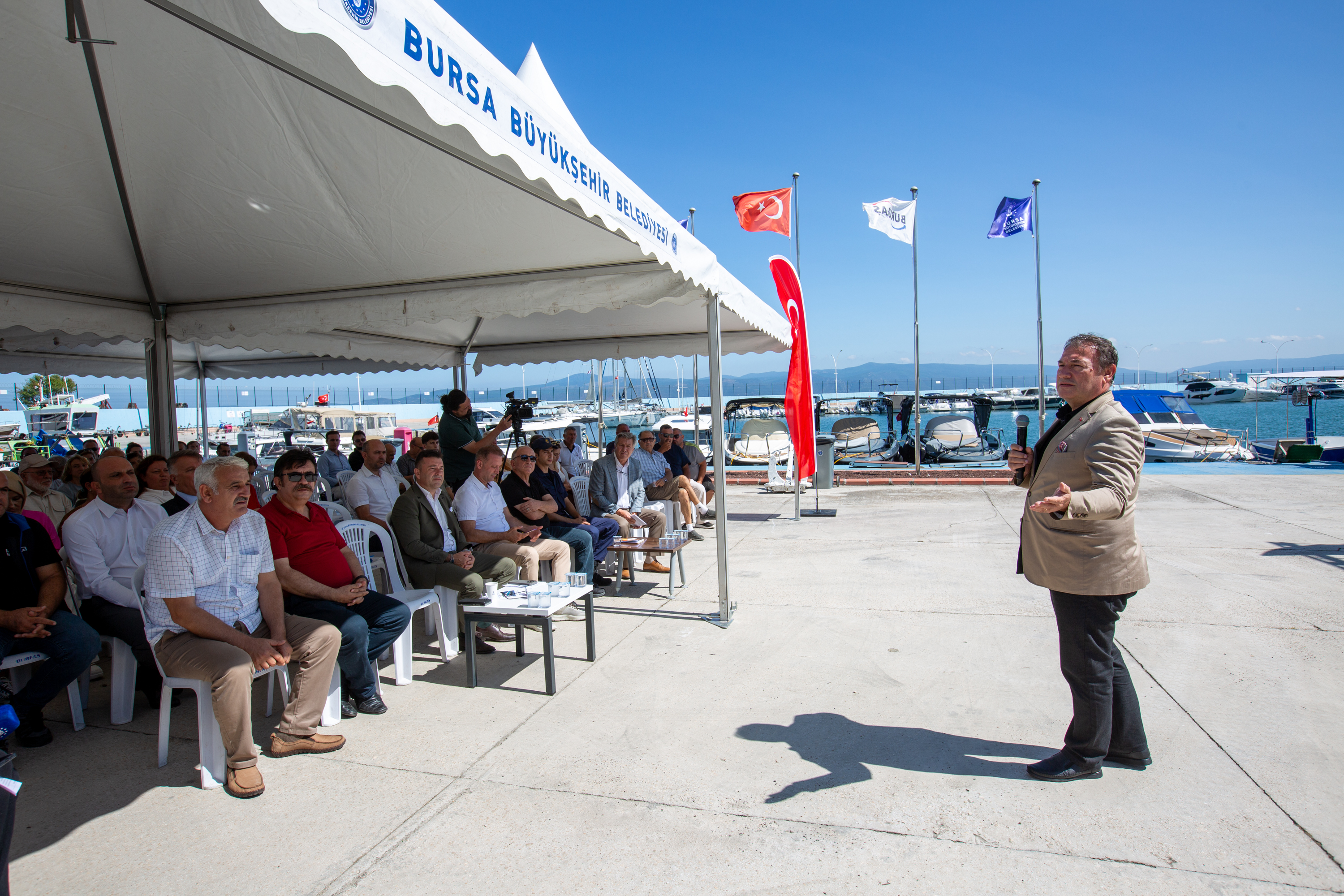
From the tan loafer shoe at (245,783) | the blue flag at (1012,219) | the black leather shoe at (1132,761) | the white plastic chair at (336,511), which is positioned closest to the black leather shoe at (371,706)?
the tan loafer shoe at (245,783)

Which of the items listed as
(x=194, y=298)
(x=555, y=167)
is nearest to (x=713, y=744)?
(x=555, y=167)

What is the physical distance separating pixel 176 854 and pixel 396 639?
1475 mm

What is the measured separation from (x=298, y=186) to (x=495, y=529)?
2.42m

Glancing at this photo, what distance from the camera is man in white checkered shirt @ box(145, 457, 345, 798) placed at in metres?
2.83

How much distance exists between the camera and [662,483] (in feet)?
25.1

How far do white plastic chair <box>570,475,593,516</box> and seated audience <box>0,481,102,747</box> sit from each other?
3.75 metres

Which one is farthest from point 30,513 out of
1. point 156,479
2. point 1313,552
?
point 1313,552

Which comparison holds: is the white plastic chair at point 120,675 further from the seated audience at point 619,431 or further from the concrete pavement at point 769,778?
the seated audience at point 619,431

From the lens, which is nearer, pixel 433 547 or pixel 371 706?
pixel 371 706

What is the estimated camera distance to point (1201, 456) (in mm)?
22391

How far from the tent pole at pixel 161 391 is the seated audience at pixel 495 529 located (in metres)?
3.31

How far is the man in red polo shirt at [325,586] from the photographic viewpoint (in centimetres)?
346

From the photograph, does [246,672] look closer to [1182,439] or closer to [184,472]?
[184,472]

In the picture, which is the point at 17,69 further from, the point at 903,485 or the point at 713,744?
the point at 903,485
